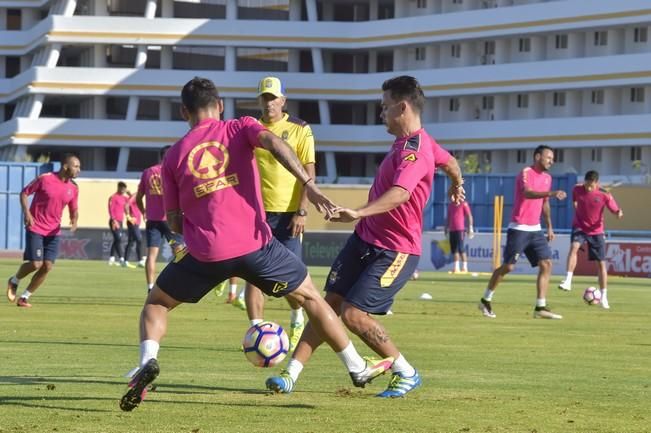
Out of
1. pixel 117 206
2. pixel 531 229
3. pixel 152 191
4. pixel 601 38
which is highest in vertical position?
pixel 601 38

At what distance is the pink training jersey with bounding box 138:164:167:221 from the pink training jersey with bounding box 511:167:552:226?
538 cm

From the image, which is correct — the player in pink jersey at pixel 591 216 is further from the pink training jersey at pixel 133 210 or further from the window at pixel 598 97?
the window at pixel 598 97

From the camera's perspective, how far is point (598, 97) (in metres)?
84.2

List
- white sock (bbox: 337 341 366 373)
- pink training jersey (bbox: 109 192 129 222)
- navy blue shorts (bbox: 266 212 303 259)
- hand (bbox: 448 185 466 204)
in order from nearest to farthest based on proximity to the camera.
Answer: white sock (bbox: 337 341 366 373) → hand (bbox: 448 185 466 204) → navy blue shorts (bbox: 266 212 303 259) → pink training jersey (bbox: 109 192 129 222)

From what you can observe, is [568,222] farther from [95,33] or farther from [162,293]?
[162,293]

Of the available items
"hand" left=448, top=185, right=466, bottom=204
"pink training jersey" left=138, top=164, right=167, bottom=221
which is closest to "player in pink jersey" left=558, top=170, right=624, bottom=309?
"pink training jersey" left=138, top=164, right=167, bottom=221

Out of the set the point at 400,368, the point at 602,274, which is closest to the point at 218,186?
the point at 400,368

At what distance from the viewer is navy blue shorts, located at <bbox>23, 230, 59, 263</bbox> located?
21.9 meters

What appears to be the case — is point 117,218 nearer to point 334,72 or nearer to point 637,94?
point 637,94

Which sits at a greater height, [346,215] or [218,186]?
[218,186]

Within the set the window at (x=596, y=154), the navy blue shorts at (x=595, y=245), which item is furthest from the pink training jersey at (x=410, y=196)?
the window at (x=596, y=154)

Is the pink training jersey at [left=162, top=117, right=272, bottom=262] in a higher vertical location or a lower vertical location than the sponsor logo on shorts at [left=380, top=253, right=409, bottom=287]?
higher

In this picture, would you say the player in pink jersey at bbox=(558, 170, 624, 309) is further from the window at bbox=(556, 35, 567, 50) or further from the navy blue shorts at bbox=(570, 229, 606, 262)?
the window at bbox=(556, 35, 567, 50)

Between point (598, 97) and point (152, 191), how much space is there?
6370cm
